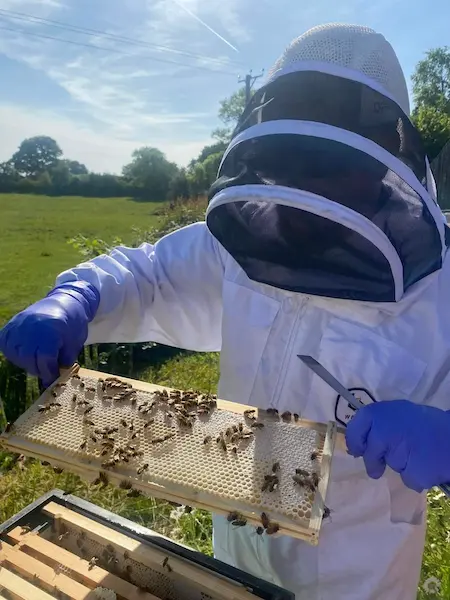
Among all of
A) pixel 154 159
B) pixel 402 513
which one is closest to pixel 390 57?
pixel 402 513

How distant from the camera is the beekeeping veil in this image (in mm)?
1560

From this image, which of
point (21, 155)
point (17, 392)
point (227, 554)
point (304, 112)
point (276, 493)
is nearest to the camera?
point (276, 493)

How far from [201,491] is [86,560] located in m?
0.51

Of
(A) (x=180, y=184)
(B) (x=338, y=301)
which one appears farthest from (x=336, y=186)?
(A) (x=180, y=184)

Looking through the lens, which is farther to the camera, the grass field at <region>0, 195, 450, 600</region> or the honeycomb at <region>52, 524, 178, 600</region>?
the grass field at <region>0, 195, 450, 600</region>

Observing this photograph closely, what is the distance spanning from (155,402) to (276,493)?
592 mm

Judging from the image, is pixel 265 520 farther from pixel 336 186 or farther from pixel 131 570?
pixel 336 186

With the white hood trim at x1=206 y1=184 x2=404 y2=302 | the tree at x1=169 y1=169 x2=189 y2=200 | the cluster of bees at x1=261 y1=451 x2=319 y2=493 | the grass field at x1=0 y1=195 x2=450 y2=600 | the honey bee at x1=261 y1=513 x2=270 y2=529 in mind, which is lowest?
the grass field at x1=0 y1=195 x2=450 y2=600

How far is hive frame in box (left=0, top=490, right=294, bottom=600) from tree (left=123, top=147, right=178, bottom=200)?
83.0ft

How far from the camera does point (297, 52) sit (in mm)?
1756

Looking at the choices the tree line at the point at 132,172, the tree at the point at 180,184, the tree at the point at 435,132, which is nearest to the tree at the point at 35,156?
the tree line at the point at 132,172

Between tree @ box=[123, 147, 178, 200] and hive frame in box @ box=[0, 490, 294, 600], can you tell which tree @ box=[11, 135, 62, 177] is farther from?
hive frame in box @ box=[0, 490, 294, 600]

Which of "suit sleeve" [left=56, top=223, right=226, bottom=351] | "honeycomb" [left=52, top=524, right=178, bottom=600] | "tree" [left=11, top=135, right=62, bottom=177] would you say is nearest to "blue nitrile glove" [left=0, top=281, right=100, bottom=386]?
"suit sleeve" [left=56, top=223, right=226, bottom=351]

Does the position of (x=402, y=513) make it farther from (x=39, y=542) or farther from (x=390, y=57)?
(x=390, y=57)
